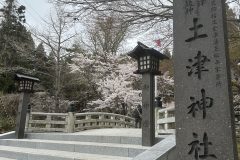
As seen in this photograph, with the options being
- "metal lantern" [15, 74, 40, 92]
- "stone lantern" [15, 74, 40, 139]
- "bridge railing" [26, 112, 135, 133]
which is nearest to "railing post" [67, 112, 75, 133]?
"bridge railing" [26, 112, 135, 133]

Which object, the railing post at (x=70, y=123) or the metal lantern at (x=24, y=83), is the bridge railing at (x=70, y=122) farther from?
the metal lantern at (x=24, y=83)

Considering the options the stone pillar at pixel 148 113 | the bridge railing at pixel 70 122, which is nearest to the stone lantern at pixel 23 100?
the bridge railing at pixel 70 122

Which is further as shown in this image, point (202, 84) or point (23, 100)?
point (23, 100)

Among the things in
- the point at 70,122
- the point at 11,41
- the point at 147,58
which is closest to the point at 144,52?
the point at 147,58

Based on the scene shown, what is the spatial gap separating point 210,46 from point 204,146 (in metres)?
1.44

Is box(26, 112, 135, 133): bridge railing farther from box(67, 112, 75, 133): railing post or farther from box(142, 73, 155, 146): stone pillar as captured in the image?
box(142, 73, 155, 146): stone pillar

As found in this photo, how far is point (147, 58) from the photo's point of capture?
8.27 m

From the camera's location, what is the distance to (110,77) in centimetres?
2147

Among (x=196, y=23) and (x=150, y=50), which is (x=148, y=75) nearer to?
(x=150, y=50)

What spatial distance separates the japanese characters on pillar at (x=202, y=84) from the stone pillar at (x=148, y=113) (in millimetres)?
3193

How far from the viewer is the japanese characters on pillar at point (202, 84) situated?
4.10 m

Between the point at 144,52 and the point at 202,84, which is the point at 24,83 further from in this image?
the point at 202,84

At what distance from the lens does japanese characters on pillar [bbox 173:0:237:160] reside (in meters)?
4.10

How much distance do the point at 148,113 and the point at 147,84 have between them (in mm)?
780
